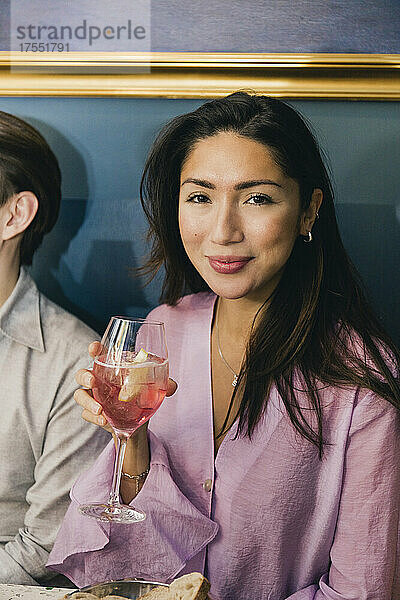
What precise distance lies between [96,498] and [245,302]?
0.45m

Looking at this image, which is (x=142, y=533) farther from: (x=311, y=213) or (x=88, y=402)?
(x=311, y=213)

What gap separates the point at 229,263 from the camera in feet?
4.12

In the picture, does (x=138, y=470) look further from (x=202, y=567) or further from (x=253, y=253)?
(x=253, y=253)

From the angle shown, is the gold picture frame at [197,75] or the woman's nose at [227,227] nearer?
the woman's nose at [227,227]

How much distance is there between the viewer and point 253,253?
125 cm

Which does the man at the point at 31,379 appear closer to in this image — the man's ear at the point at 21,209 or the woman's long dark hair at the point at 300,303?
the man's ear at the point at 21,209

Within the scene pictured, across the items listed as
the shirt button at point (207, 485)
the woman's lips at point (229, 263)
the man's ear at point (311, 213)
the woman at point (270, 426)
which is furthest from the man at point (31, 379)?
the man's ear at point (311, 213)

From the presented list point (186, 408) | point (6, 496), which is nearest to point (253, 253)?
point (186, 408)

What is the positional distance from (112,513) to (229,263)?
0.47m

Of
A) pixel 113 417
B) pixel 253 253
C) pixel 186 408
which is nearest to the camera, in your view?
pixel 113 417

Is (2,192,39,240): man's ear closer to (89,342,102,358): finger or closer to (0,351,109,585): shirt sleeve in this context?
(0,351,109,585): shirt sleeve

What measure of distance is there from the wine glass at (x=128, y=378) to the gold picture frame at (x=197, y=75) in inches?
23.5

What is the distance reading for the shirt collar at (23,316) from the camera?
Result: 57.7 inches

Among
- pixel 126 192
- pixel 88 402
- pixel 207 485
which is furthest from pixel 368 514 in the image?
pixel 126 192
